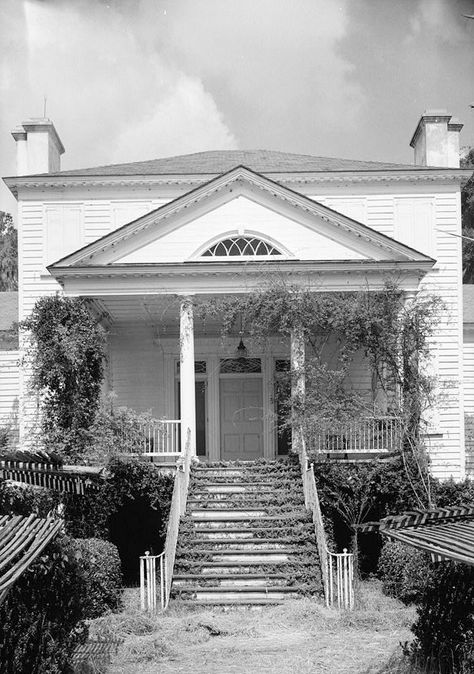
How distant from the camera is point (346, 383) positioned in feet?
69.9

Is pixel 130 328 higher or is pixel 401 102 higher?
pixel 401 102

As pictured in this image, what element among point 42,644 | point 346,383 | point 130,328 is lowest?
point 42,644

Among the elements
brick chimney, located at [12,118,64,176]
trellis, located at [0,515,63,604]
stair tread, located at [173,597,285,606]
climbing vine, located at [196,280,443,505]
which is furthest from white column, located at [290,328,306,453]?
trellis, located at [0,515,63,604]

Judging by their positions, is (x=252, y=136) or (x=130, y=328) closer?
(x=130, y=328)

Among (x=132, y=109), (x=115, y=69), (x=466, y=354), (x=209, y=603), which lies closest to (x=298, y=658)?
(x=209, y=603)

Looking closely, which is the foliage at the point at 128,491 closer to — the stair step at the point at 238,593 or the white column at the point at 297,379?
the white column at the point at 297,379

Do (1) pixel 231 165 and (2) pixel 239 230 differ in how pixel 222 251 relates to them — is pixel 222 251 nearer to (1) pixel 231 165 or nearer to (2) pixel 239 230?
(2) pixel 239 230

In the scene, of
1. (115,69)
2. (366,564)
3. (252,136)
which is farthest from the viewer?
(252,136)

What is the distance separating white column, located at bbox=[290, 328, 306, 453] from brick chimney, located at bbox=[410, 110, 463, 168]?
8.07m

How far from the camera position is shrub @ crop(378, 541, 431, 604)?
13969mm

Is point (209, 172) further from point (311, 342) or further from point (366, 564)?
point (366, 564)

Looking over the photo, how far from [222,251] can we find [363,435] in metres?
4.72

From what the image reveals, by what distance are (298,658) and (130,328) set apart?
41.7 ft

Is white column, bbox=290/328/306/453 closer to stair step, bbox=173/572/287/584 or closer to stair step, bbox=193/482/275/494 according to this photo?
stair step, bbox=193/482/275/494
